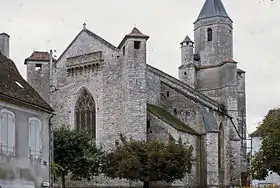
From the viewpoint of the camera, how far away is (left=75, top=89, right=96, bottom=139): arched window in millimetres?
62062

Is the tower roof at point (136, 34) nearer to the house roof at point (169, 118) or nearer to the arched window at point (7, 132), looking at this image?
the house roof at point (169, 118)

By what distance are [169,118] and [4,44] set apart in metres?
31.1

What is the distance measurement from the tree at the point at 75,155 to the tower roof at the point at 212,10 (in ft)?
123

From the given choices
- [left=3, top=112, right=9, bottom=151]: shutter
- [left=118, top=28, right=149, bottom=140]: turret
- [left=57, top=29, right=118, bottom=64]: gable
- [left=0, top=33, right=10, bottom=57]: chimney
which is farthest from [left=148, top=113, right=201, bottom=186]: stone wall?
[left=3, top=112, right=9, bottom=151]: shutter

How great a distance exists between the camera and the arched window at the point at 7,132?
25719mm

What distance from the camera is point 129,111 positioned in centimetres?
5697

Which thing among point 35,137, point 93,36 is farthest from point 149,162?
point 35,137

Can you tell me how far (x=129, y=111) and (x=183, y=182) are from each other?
8.12m

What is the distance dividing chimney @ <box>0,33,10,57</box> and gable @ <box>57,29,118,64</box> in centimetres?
2901

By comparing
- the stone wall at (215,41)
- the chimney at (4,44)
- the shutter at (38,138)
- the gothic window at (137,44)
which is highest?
the stone wall at (215,41)

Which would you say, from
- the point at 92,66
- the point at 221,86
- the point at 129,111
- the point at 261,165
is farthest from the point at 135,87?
the point at 221,86

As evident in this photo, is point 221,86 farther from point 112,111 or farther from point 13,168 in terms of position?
point 13,168

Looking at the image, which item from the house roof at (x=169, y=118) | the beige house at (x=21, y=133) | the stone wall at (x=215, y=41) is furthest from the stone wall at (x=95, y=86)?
the beige house at (x=21, y=133)

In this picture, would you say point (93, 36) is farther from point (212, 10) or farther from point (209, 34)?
point (212, 10)
